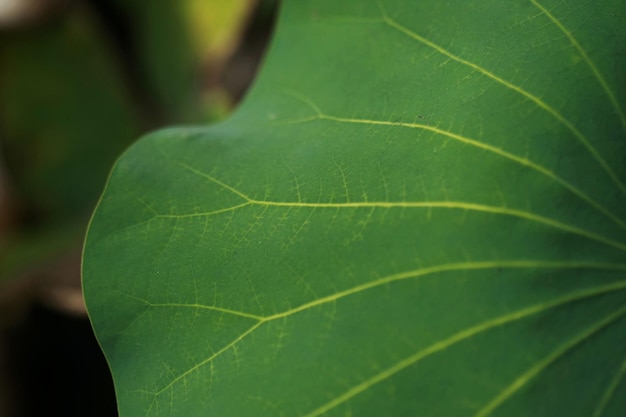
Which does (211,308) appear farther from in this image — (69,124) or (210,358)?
(69,124)

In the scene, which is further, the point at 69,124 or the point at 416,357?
the point at 69,124

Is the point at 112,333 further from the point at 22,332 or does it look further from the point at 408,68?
the point at 22,332

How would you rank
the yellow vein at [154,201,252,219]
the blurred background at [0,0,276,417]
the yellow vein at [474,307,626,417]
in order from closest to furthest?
the yellow vein at [474,307,626,417] → the yellow vein at [154,201,252,219] → the blurred background at [0,0,276,417]

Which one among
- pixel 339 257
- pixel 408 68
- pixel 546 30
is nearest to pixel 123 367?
pixel 339 257

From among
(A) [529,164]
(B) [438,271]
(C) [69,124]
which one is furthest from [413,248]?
(C) [69,124]

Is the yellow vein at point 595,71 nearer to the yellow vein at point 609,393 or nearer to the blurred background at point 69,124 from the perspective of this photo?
the yellow vein at point 609,393

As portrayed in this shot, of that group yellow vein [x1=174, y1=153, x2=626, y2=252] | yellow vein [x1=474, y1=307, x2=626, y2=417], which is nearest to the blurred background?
yellow vein [x1=174, y1=153, x2=626, y2=252]

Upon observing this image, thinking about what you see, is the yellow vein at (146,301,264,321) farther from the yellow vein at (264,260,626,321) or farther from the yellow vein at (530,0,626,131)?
the yellow vein at (530,0,626,131)

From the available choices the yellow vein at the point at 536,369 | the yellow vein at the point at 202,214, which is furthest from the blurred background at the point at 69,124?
the yellow vein at the point at 536,369
